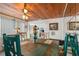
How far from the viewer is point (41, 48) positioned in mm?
2334

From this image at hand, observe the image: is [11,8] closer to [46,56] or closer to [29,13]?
[29,13]

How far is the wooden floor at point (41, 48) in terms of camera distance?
7.59 ft

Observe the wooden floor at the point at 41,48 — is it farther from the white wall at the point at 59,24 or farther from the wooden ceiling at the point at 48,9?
the wooden ceiling at the point at 48,9

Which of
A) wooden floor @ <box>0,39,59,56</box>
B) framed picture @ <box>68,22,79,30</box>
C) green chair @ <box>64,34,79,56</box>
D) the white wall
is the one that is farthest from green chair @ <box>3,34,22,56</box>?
framed picture @ <box>68,22,79,30</box>

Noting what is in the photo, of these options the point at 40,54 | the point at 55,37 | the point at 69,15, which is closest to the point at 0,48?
the point at 40,54

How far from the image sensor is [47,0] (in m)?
2.32

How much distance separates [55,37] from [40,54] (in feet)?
1.50

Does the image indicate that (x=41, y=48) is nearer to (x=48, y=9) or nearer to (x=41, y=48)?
(x=41, y=48)

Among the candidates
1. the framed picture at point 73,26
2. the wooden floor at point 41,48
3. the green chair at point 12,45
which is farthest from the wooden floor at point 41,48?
the framed picture at point 73,26

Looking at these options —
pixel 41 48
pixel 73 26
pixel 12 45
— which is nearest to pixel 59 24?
pixel 73 26

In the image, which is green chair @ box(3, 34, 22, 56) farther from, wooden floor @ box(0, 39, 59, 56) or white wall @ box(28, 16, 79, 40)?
white wall @ box(28, 16, 79, 40)

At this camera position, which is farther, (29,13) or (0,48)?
(29,13)

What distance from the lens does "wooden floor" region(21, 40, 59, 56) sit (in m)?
2.31

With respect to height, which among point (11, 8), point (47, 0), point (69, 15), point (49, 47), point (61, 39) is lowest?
point (49, 47)
